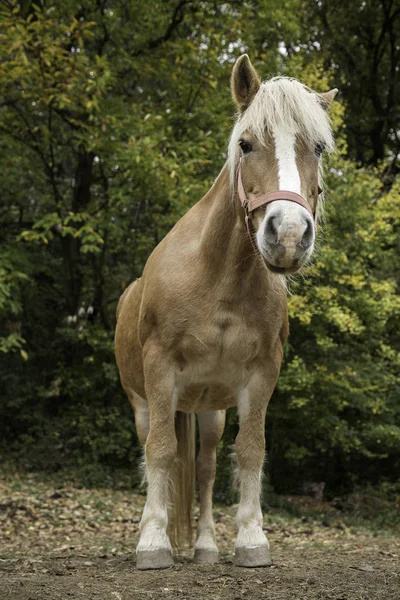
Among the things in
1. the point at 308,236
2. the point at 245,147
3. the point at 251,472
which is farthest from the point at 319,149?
the point at 251,472

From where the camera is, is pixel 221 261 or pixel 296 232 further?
pixel 221 261

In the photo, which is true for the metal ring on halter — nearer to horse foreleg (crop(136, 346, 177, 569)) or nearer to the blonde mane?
the blonde mane

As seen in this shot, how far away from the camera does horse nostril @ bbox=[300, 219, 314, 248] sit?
328 centimetres

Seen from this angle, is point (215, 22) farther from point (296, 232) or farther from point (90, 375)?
point (296, 232)

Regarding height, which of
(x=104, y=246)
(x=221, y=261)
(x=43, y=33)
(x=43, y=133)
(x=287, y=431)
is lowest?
(x=287, y=431)

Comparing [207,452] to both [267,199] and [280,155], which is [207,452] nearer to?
[267,199]

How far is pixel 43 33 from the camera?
31.6 feet

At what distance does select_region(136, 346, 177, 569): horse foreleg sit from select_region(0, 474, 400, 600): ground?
0.38ft

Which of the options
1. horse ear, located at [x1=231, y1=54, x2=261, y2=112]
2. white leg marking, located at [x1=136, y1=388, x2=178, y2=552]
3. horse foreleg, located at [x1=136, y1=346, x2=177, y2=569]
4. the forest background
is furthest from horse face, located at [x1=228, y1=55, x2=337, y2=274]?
the forest background

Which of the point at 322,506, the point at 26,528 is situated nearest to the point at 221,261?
the point at 26,528

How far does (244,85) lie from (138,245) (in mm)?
8733

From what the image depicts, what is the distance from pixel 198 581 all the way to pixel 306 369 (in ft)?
25.5

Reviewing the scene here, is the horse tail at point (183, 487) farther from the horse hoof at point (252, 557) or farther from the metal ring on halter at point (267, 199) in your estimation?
the metal ring on halter at point (267, 199)

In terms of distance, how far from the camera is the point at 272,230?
3.32 m
